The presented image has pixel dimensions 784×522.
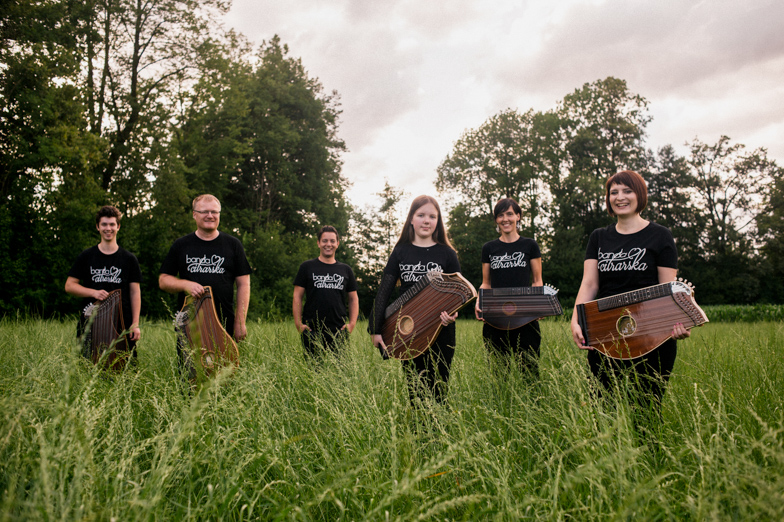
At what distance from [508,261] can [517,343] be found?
941mm

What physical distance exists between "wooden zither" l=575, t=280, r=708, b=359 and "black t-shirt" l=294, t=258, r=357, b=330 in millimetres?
3016

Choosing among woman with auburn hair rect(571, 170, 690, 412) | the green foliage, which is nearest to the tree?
the green foliage

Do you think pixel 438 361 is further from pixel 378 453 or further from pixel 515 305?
pixel 378 453

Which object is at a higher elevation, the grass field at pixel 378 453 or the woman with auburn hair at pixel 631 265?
the woman with auburn hair at pixel 631 265

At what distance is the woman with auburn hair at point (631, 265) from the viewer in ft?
8.94

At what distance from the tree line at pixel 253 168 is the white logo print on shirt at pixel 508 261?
10.6ft

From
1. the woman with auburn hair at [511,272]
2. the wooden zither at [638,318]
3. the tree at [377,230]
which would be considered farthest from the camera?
the tree at [377,230]

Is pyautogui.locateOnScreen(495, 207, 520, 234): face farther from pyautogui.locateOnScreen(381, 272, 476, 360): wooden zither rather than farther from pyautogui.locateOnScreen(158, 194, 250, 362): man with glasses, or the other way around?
pyautogui.locateOnScreen(158, 194, 250, 362): man with glasses

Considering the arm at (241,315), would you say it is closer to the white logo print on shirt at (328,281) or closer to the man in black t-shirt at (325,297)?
the man in black t-shirt at (325,297)

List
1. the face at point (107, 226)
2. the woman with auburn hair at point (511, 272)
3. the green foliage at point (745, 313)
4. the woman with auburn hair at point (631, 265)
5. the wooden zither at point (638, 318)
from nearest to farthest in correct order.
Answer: the wooden zither at point (638, 318) → the woman with auburn hair at point (631, 265) → the woman with auburn hair at point (511, 272) → the face at point (107, 226) → the green foliage at point (745, 313)

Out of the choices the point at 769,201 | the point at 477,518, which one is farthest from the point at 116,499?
the point at 769,201

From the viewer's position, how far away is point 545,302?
157 inches

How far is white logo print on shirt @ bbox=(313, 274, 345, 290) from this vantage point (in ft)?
17.2

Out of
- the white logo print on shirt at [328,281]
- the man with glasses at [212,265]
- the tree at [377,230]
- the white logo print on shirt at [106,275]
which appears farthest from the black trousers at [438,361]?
the tree at [377,230]
